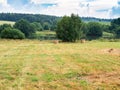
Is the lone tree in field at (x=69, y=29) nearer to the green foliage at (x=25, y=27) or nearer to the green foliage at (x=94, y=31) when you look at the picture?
the green foliage at (x=25, y=27)

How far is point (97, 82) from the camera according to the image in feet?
36.7

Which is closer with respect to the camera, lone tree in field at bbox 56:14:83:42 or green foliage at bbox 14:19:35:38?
lone tree in field at bbox 56:14:83:42

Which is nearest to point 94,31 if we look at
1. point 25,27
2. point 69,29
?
point 25,27

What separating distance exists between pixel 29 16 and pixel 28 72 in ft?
496

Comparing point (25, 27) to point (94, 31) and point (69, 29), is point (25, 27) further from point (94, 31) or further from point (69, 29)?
point (69, 29)

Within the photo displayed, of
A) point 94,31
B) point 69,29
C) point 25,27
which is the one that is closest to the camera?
point 69,29

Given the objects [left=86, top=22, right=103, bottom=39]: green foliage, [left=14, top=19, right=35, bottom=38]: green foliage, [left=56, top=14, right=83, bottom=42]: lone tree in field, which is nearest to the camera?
[left=56, top=14, right=83, bottom=42]: lone tree in field

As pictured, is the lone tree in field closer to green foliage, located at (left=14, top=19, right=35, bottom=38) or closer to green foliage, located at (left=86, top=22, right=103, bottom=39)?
green foliage, located at (left=14, top=19, right=35, bottom=38)

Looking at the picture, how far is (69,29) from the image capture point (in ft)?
168

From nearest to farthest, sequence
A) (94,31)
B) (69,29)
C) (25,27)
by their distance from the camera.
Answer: (69,29) → (25,27) → (94,31)

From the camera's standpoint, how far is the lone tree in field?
50459 millimetres

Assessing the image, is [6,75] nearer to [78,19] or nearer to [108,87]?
[108,87]

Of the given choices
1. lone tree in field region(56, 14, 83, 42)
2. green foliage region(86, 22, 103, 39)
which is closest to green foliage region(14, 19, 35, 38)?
green foliage region(86, 22, 103, 39)

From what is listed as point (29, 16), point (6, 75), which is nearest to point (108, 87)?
point (6, 75)
